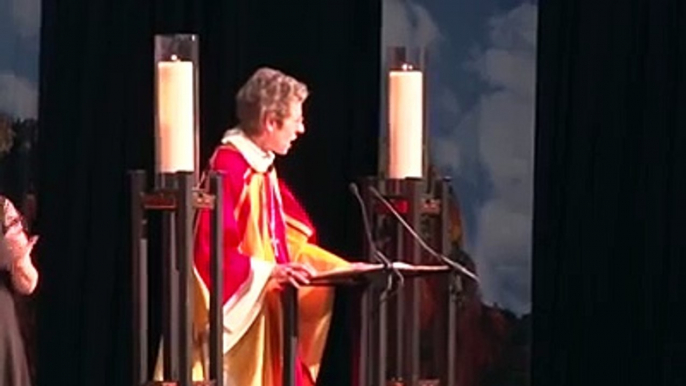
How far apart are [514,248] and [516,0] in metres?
0.64

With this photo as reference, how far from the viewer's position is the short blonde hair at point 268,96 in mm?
5602

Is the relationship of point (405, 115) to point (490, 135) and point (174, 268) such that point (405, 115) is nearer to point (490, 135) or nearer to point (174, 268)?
point (174, 268)

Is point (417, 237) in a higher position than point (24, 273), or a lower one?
higher

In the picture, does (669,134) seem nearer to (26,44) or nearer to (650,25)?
(650,25)

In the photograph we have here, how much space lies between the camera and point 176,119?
4.64m

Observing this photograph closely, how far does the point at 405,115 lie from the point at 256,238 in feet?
2.28

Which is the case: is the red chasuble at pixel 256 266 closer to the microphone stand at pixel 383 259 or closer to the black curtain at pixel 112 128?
the microphone stand at pixel 383 259

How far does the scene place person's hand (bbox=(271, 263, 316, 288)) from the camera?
16.7 ft

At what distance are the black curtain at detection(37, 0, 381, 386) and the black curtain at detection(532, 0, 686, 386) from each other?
477 mm

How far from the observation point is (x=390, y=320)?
519cm

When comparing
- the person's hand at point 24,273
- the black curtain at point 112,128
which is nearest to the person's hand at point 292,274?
the person's hand at point 24,273

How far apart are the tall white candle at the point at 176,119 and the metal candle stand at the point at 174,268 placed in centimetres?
3

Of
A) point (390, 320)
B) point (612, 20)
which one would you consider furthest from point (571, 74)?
point (390, 320)

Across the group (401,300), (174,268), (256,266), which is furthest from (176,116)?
(256,266)
